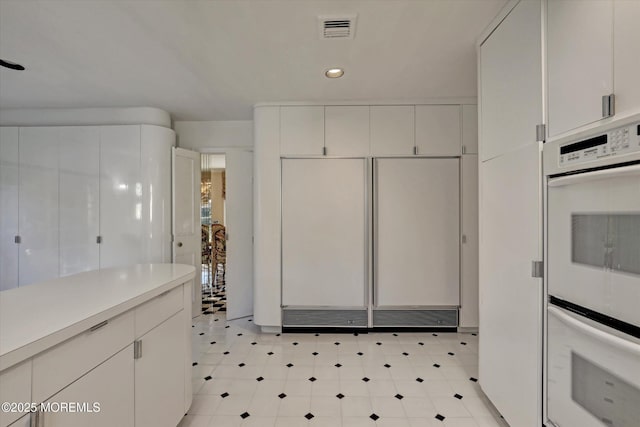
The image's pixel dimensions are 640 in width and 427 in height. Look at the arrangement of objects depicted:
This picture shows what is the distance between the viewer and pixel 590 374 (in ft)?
3.69

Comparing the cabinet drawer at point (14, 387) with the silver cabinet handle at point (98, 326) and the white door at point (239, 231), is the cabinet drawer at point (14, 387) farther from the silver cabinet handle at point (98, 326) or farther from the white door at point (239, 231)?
the white door at point (239, 231)

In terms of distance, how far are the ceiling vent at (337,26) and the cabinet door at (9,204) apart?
12.4 ft

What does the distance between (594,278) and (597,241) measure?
0.15 metres

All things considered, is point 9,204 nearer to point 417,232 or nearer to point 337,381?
point 337,381

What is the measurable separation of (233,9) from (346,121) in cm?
169

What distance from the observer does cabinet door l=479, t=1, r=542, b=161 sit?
142 centimetres

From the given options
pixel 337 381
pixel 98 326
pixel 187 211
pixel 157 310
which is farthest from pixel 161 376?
pixel 187 211

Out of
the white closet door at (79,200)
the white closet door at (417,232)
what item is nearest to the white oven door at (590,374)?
the white closet door at (417,232)

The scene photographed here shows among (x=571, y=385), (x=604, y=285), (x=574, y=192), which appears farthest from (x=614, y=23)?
(x=571, y=385)

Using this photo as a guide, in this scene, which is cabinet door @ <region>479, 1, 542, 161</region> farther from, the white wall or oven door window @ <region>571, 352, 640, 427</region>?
the white wall

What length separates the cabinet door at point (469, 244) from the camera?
3115 mm

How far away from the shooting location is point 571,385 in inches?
47.8

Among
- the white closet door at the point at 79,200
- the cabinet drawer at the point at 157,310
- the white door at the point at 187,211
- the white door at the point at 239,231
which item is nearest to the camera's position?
the cabinet drawer at the point at 157,310

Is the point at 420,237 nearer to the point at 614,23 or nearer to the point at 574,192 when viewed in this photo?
the point at 574,192
